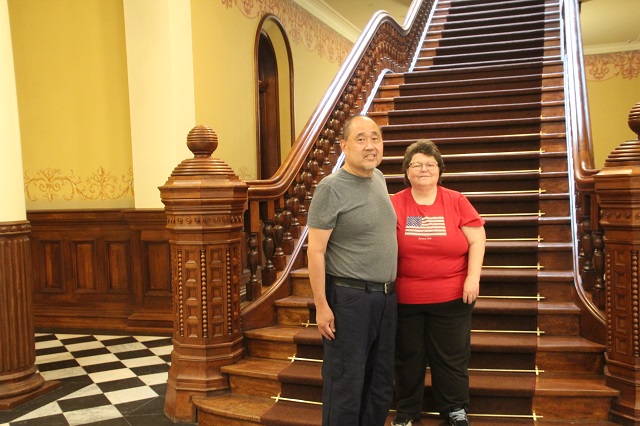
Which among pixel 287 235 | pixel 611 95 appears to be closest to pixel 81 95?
pixel 287 235

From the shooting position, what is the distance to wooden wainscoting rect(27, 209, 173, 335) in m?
5.45

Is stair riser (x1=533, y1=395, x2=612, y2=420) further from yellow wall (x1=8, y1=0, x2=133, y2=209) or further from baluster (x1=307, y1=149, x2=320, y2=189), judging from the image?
yellow wall (x1=8, y1=0, x2=133, y2=209)

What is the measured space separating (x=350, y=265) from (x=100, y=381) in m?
2.56

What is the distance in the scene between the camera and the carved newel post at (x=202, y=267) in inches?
124

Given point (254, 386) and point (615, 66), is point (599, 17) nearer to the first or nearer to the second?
point (615, 66)

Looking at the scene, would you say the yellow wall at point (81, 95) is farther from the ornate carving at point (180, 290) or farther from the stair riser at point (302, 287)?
the ornate carving at point (180, 290)

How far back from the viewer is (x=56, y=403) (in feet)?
12.1

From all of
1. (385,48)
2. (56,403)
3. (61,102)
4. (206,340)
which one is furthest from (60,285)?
(385,48)

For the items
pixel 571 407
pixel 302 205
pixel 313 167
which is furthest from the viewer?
pixel 313 167

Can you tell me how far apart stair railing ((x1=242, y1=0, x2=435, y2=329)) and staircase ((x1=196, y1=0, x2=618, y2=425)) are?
A: 0.41 feet

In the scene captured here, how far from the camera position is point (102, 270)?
5676 millimetres

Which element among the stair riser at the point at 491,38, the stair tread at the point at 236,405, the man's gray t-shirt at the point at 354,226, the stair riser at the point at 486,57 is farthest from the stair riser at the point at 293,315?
the stair riser at the point at 491,38

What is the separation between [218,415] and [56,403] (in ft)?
4.32

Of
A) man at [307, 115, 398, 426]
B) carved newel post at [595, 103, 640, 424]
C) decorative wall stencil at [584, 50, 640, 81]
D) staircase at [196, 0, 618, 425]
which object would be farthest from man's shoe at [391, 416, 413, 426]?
decorative wall stencil at [584, 50, 640, 81]
